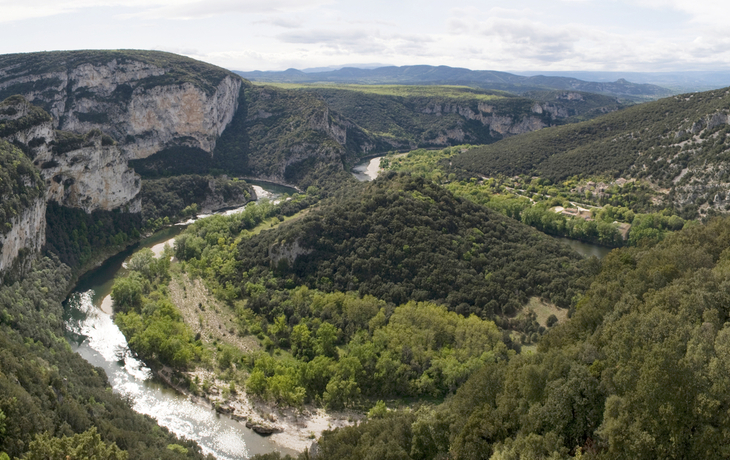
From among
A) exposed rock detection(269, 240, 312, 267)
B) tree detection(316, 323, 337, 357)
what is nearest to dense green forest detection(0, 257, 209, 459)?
tree detection(316, 323, 337, 357)

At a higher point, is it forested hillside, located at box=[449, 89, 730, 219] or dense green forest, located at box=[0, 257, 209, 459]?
forested hillside, located at box=[449, 89, 730, 219]

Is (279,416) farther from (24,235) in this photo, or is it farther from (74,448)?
(24,235)

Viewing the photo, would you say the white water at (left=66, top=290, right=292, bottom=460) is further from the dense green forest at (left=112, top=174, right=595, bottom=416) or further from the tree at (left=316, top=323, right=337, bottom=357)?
the tree at (left=316, top=323, right=337, bottom=357)

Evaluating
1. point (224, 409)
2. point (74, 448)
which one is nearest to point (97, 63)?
point (224, 409)

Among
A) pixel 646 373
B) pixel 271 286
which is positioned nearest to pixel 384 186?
pixel 271 286

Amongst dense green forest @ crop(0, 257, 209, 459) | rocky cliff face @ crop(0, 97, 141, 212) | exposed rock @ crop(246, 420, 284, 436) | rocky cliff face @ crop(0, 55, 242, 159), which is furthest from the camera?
rocky cliff face @ crop(0, 55, 242, 159)

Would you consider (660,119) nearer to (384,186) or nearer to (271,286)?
(384,186)

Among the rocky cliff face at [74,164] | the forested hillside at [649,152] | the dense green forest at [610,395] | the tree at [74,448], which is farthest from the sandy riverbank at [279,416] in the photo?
the forested hillside at [649,152]
